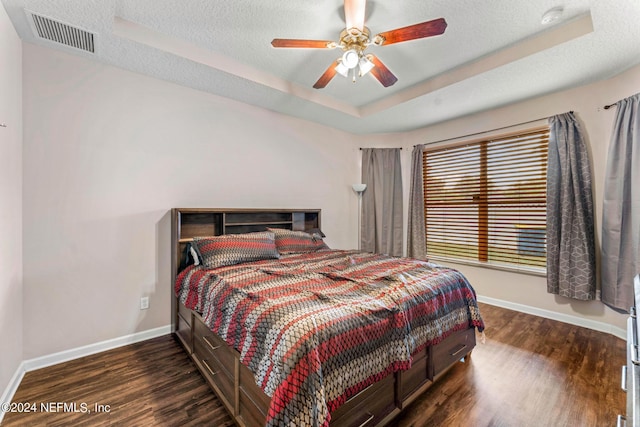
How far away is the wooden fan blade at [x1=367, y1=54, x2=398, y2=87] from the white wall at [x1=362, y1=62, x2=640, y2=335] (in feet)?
6.75

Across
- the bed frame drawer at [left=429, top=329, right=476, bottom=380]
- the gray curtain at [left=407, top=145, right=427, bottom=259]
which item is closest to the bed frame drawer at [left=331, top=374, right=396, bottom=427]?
the bed frame drawer at [left=429, top=329, right=476, bottom=380]

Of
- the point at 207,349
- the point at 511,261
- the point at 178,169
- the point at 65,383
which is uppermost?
the point at 178,169

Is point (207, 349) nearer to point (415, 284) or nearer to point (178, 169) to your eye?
point (415, 284)

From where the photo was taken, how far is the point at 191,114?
2.95m

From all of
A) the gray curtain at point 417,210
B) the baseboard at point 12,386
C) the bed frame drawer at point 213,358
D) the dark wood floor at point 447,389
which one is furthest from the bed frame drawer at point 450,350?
the baseboard at point 12,386

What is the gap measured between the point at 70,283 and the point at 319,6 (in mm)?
3026

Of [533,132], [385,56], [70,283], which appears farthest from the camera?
[533,132]

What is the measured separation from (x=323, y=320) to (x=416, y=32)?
1916mm

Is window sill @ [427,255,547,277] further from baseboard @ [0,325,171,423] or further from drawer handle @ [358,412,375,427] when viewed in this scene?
baseboard @ [0,325,171,423]

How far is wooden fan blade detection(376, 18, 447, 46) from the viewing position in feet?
5.61

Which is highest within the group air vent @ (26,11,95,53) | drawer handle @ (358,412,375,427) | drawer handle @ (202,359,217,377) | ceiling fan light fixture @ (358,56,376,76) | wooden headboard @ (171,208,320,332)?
air vent @ (26,11,95,53)

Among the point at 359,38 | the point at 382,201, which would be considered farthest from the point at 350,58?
the point at 382,201

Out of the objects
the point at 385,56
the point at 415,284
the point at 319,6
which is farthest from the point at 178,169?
the point at 415,284

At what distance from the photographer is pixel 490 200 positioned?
12.0 feet
